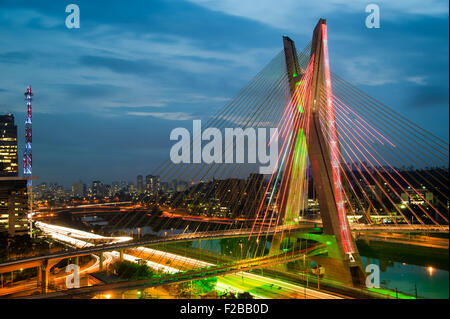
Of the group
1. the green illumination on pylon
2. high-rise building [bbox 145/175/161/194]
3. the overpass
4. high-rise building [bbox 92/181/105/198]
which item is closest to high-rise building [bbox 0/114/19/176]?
high-rise building [bbox 145/175/161/194]

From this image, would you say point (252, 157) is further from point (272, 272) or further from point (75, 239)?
point (75, 239)

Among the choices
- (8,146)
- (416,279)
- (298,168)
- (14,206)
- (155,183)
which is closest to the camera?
(298,168)

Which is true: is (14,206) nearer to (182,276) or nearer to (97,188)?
(182,276)

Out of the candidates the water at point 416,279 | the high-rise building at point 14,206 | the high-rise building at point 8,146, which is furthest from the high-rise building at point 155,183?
the high-rise building at point 8,146

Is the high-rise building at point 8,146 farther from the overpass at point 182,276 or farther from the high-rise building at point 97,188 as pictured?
the high-rise building at point 97,188

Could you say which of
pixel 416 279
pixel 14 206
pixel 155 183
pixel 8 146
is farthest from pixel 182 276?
pixel 8 146
